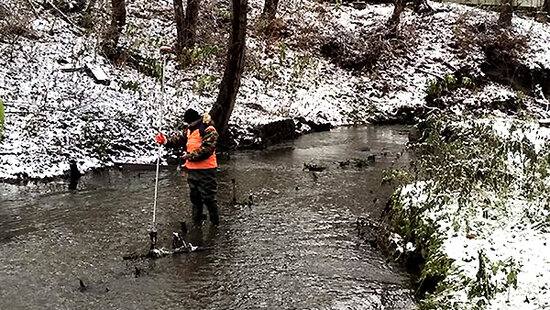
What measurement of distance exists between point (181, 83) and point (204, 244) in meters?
10.8

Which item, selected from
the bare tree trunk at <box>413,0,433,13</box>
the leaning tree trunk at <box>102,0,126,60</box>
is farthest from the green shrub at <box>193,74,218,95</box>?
the bare tree trunk at <box>413,0,433,13</box>

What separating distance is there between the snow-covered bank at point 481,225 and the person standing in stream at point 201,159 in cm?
281

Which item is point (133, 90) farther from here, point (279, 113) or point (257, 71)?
point (257, 71)

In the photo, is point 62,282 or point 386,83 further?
point 386,83

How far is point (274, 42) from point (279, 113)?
21.9ft

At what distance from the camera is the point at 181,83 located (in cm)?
1784

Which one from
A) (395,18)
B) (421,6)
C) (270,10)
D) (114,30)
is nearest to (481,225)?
(114,30)

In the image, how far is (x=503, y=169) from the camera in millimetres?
8602

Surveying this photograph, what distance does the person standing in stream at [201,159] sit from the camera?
8.34 metres

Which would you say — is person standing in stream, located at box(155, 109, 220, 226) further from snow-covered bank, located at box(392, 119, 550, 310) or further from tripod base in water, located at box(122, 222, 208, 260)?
snow-covered bank, located at box(392, 119, 550, 310)

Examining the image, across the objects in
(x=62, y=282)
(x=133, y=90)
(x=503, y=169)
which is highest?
(x=133, y=90)

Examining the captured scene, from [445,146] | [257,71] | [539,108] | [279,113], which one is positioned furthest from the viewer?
[539,108]

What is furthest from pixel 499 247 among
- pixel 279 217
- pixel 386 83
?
pixel 386 83

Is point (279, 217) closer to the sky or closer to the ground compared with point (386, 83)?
closer to the ground
